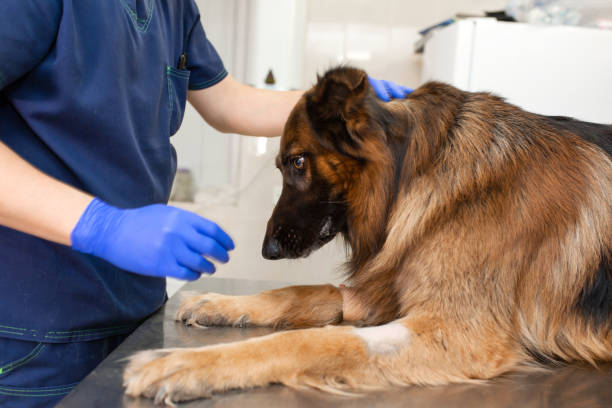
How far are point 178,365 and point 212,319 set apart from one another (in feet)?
1.18

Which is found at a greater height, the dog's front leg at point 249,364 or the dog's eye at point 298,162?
the dog's eye at point 298,162

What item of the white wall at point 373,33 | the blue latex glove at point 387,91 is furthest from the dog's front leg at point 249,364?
the white wall at point 373,33

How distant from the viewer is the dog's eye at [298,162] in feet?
4.15

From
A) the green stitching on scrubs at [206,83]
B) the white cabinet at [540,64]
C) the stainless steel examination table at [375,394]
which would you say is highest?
the white cabinet at [540,64]

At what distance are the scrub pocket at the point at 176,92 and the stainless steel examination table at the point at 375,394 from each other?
0.60 metres

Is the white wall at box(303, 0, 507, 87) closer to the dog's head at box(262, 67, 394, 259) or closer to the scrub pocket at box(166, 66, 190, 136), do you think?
the scrub pocket at box(166, 66, 190, 136)

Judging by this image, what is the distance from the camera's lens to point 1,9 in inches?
34.3

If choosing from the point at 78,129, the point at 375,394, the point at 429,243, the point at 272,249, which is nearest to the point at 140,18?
the point at 78,129

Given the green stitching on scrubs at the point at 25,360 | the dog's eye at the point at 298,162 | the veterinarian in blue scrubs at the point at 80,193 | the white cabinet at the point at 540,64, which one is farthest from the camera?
the white cabinet at the point at 540,64

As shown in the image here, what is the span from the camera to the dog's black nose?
1327 millimetres

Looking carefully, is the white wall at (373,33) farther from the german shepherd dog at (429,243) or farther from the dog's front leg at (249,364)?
the dog's front leg at (249,364)

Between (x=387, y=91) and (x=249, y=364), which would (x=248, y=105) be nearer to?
(x=387, y=91)

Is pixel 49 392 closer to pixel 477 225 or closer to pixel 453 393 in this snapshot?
pixel 453 393

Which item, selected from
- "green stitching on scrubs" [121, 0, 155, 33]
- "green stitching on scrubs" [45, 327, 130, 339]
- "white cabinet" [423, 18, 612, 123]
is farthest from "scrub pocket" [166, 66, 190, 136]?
"white cabinet" [423, 18, 612, 123]
